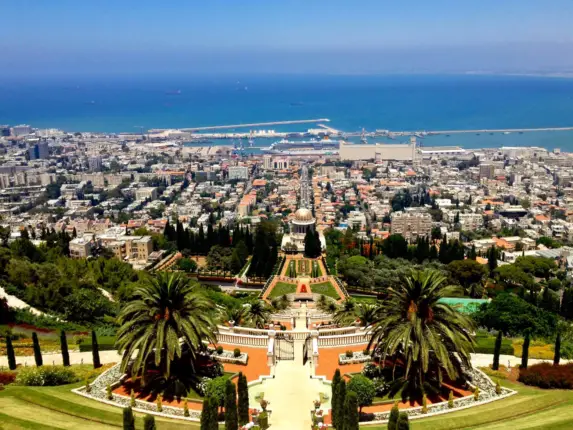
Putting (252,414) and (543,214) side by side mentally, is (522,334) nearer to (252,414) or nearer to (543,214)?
(252,414)

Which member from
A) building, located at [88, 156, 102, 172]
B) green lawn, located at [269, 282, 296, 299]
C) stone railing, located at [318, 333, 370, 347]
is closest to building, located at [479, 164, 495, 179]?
green lawn, located at [269, 282, 296, 299]

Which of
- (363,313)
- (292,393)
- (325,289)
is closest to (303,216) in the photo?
(325,289)

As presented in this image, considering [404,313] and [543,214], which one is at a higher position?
[404,313]

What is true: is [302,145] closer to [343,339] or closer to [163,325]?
[343,339]

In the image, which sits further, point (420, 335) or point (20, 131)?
point (20, 131)

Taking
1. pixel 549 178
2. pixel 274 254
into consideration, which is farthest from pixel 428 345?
pixel 549 178

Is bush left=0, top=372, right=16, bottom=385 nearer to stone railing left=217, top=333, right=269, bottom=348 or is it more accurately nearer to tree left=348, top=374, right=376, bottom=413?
stone railing left=217, top=333, right=269, bottom=348
